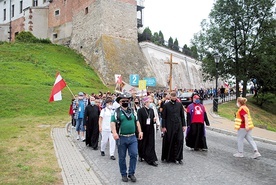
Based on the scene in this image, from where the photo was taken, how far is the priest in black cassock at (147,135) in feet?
27.3

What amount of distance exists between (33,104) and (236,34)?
21832mm

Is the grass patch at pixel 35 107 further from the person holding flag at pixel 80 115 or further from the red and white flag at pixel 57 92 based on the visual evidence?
the red and white flag at pixel 57 92

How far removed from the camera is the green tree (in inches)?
1293

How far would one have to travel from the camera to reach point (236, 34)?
3362cm

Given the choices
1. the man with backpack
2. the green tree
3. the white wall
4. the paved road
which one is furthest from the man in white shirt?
the white wall

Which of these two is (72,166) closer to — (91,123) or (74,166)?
(74,166)

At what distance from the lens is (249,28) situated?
111 ft

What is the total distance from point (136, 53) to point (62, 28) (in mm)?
13777

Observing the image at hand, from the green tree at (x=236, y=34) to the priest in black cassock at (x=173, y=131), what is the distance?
2524cm

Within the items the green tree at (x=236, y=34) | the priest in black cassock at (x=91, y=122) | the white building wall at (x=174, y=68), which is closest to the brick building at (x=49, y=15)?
the white building wall at (x=174, y=68)

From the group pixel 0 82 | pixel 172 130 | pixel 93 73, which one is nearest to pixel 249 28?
pixel 93 73

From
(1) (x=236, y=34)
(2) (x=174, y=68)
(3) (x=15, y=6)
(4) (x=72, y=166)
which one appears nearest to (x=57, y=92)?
(4) (x=72, y=166)

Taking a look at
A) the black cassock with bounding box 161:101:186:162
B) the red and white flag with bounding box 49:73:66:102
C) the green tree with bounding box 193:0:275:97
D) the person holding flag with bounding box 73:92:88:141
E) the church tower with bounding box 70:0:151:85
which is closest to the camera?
the black cassock with bounding box 161:101:186:162

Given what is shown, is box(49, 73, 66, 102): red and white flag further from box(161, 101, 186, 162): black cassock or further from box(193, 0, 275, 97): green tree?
box(193, 0, 275, 97): green tree
